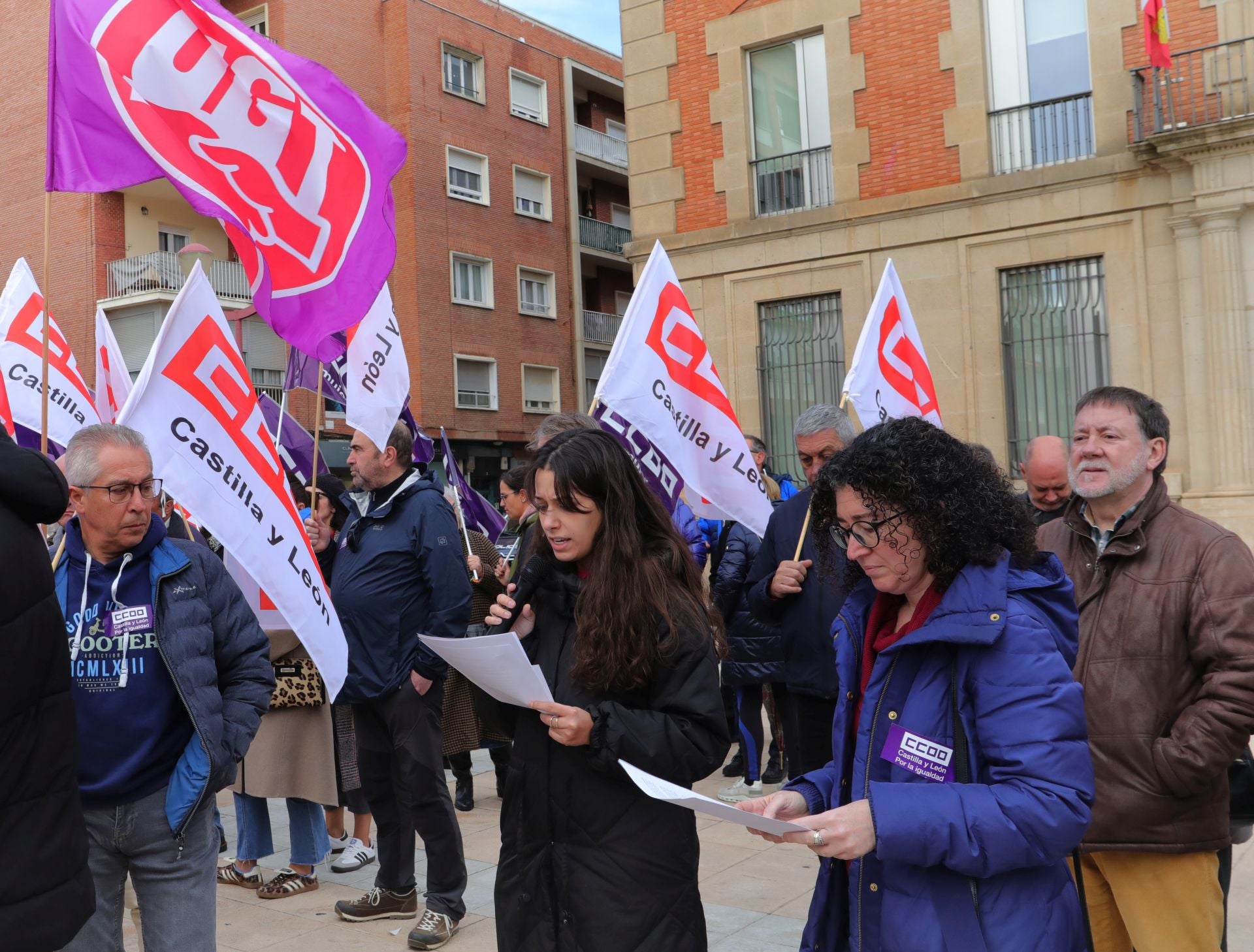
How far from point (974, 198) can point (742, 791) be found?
911 centimetres

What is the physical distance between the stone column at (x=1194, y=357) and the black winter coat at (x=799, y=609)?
9.20 m

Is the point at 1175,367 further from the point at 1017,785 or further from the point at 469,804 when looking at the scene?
the point at 1017,785

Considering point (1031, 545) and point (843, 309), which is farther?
point (843, 309)

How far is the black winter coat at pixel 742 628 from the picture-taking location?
6.59 meters

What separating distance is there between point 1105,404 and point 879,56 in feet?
40.0

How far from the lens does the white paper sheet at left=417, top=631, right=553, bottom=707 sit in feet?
8.66

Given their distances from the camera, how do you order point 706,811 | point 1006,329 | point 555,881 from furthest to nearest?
point 1006,329 < point 555,881 < point 706,811

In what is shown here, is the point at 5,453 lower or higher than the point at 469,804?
higher

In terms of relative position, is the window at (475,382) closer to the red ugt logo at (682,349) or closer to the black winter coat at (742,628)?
the black winter coat at (742,628)

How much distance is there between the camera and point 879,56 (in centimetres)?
1437

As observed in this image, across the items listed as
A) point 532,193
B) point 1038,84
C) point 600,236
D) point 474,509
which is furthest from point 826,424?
point 600,236

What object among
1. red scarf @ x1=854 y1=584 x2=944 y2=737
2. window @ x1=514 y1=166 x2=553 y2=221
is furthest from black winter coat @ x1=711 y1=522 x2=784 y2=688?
window @ x1=514 y1=166 x2=553 y2=221

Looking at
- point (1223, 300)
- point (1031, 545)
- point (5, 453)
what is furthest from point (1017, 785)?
point (1223, 300)

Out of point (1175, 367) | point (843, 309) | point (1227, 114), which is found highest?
point (1227, 114)
